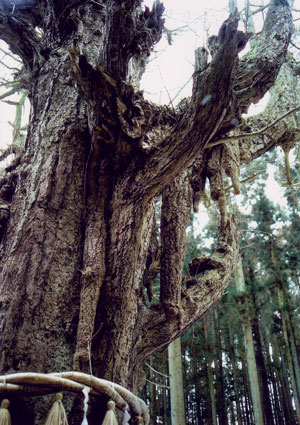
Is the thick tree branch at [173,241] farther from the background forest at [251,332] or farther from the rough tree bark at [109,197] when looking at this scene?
the background forest at [251,332]

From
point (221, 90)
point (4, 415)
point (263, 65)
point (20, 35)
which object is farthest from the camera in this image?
point (20, 35)

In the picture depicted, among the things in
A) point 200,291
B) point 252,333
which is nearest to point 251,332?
point 252,333

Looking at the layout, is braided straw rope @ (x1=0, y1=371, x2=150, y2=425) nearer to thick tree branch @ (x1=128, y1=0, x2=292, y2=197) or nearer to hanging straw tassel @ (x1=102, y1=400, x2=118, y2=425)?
hanging straw tassel @ (x1=102, y1=400, x2=118, y2=425)

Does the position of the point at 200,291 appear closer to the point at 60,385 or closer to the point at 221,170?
the point at 221,170

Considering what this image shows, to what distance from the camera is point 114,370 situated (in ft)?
5.14

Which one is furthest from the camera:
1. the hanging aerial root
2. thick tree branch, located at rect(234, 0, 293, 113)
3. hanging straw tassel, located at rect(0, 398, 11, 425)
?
the hanging aerial root

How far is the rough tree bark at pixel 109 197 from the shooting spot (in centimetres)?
151

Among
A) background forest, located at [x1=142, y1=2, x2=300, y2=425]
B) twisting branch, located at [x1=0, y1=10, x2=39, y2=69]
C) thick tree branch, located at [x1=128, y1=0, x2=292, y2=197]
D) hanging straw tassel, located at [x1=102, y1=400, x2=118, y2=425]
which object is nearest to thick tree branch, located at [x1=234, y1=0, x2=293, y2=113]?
thick tree branch, located at [x1=128, y1=0, x2=292, y2=197]

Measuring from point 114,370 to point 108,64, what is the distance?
1451 mm

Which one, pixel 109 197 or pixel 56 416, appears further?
pixel 109 197

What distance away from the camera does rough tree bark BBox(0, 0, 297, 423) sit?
4.96 ft

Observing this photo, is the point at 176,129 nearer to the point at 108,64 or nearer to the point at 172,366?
the point at 108,64

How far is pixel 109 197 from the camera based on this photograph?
6.31 ft

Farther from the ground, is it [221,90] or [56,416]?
[221,90]
